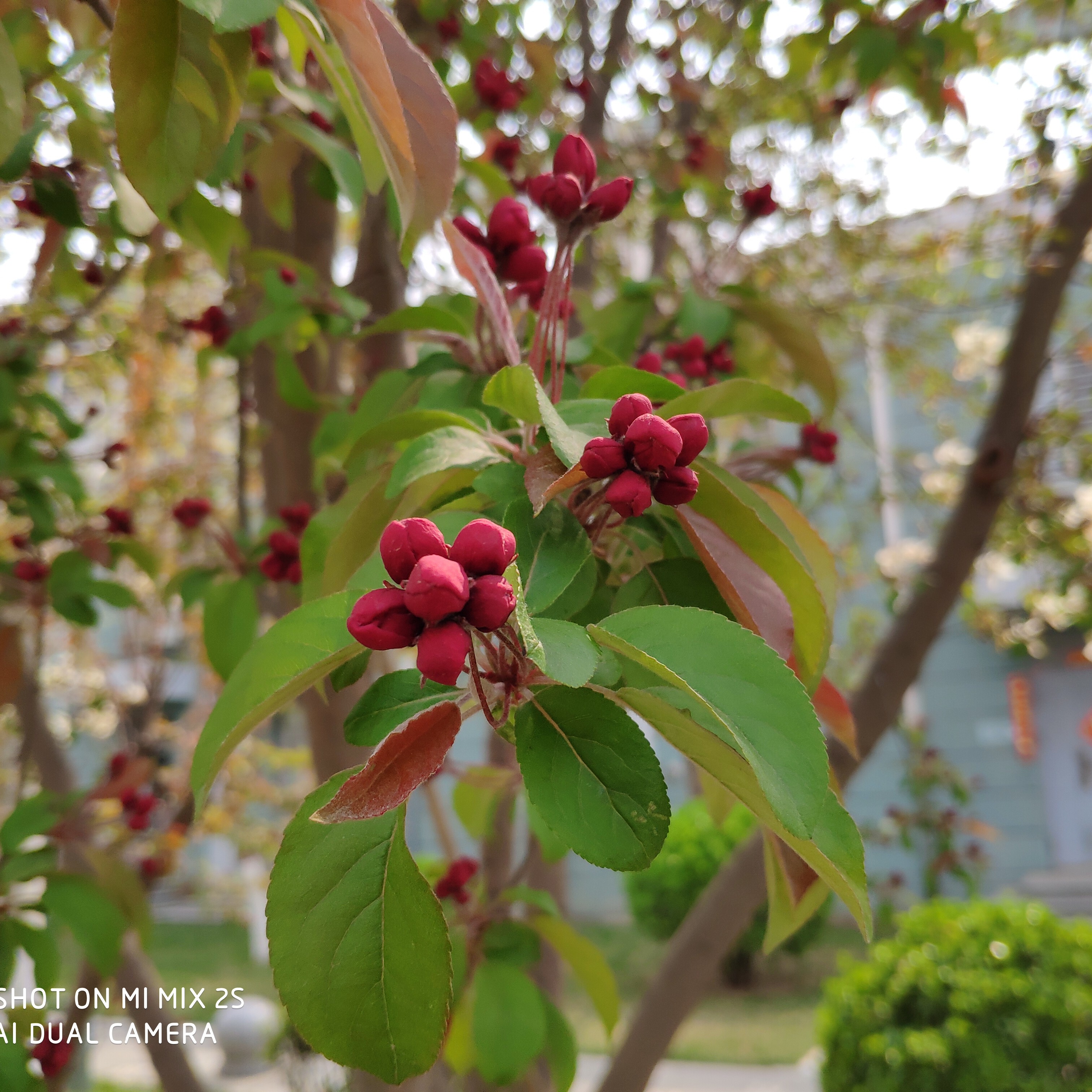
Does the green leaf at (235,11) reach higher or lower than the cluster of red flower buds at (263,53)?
lower

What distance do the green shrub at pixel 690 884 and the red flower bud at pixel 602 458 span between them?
5.12m

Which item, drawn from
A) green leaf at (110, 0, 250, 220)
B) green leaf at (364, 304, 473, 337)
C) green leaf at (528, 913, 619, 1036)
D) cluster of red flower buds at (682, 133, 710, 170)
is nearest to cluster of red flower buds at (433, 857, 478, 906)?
green leaf at (528, 913, 619, 1036)

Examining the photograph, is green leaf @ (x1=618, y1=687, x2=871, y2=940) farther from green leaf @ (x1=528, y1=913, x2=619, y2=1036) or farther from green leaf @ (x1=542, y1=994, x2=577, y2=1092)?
green leaf @ (x1=542, y1=994, x2=577, y2=1092)

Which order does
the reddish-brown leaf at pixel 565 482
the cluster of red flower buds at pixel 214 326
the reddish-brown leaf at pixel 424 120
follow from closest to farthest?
the reddish-brown leaf at pixel 565 482 → the reddish-brown leaf at pixel 424 120 → the cluster of red flower buds at pixel 214 326

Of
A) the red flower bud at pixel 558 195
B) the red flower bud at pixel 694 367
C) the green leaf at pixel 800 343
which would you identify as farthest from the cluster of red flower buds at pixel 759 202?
the red flower bud at pixel 558 195

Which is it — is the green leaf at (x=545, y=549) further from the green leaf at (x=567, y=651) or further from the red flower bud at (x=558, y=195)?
the red flower bud at (x=558, y=195)

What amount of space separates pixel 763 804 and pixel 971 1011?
2666mm

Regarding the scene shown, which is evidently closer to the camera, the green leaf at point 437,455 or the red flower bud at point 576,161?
the green leaf at point 437,455

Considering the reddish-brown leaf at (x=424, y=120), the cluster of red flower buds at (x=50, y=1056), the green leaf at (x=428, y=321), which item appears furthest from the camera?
the cluster of red flower buds at (x=50, y=1056)

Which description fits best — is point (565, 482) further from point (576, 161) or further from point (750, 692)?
point (576, 161)

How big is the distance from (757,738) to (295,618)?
0.28 m

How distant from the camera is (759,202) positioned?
132 centimetres

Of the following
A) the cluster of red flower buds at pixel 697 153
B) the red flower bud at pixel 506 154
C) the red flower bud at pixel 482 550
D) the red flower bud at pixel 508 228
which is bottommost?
the red flower bud at pixel 482 550

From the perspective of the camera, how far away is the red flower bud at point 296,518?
138 centimetres
